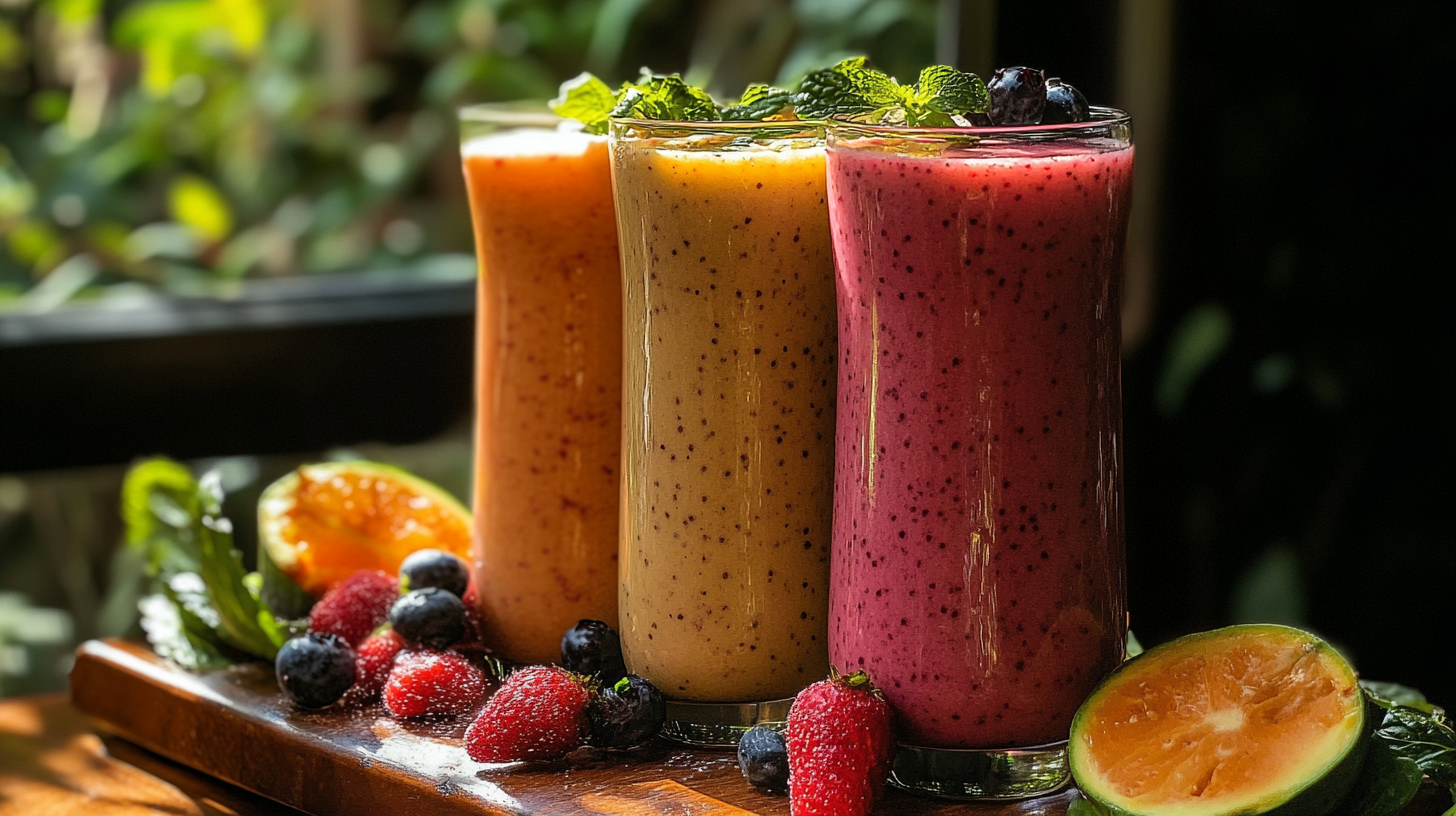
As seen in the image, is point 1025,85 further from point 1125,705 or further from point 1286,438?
point 1286,438

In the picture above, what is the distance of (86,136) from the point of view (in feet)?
10.2

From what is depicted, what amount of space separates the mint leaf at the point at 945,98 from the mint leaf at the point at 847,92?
4 cm

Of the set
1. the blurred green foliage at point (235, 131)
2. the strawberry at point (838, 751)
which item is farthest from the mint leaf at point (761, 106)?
the blurred green foliage at point (235, 131)

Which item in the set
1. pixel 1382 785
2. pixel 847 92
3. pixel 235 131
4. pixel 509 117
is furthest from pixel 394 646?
pixel 235 131

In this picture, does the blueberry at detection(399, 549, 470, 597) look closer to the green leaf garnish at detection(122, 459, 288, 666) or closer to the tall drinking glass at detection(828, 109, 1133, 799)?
the green leaf garnish at detection(122, 459, 288, 666)

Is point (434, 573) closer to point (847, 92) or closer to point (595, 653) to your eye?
point (595, 653)

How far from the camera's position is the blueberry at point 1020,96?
86 centimetres

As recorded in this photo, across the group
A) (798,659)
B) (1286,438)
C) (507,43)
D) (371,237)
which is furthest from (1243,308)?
(371,237)

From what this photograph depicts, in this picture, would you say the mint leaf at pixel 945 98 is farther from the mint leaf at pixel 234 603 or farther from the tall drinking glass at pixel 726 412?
the mint leaf at pixel 234 603

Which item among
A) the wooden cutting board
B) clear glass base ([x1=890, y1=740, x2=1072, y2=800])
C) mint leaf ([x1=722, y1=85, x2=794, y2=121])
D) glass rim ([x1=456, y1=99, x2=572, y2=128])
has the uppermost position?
mint leaf ([x1=722, y1=85, x2=794, y2=121])

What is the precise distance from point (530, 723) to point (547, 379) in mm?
293

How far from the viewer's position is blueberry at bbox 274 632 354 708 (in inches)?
43.1

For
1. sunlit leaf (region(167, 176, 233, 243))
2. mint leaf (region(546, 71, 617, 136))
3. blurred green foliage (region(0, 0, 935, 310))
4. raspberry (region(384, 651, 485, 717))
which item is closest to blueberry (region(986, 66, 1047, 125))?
mint leaf (region(546, 71, 617, 136))

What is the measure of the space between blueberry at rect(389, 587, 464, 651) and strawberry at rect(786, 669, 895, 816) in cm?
36
